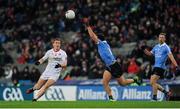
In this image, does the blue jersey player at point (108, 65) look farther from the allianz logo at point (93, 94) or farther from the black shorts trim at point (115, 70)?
the allianz logo at point (93, 94)

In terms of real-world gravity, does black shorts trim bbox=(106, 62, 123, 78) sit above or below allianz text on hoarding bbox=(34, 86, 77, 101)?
above

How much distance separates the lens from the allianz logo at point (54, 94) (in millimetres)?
26467

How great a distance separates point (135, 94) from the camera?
25453 mm

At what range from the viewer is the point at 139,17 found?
31672 millimetres

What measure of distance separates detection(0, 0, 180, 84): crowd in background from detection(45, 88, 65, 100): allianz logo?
1.97m

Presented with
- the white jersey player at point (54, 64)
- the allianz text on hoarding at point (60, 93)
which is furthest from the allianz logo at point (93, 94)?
the white jersey player at point (54, 64)

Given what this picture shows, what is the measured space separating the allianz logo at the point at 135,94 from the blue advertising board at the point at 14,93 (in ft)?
13.8

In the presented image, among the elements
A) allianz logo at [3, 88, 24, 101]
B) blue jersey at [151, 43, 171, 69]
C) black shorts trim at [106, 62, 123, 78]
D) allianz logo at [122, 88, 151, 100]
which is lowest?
allianz logo at [122, 88, 151, 100]

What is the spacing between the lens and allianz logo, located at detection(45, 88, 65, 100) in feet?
86.8

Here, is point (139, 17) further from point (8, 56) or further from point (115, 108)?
point (115, 108)

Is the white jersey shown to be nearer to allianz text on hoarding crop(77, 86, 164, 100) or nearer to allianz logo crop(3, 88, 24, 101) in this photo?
allianz text on hoarding crop(77, 86, 164, 100)

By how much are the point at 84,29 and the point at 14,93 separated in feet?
22.7

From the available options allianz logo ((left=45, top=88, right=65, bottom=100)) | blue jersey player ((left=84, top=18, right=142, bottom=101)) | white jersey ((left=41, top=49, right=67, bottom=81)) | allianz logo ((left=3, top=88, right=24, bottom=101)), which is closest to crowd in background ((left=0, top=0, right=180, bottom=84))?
allianz logo ((left=45, top=88, right=65, bottom=100))

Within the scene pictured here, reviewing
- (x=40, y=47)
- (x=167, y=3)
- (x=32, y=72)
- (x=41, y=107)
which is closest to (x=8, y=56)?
(x=40, y=47)
